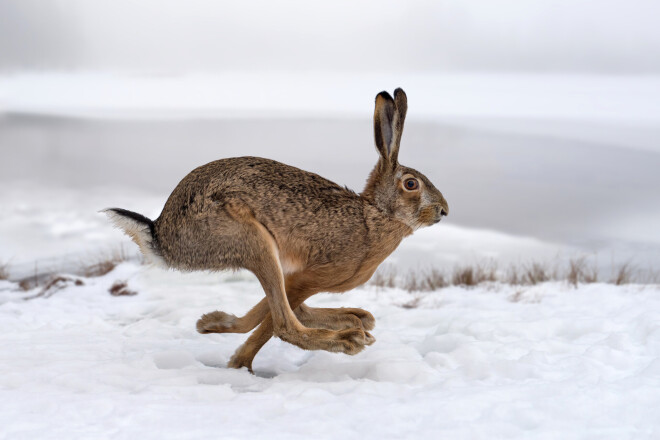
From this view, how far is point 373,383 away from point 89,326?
362 cm

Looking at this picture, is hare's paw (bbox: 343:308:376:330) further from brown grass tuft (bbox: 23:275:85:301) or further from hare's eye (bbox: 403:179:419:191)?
brown grass tuft (bbox: 23:275:85:301)

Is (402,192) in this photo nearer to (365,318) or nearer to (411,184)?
(411,184)

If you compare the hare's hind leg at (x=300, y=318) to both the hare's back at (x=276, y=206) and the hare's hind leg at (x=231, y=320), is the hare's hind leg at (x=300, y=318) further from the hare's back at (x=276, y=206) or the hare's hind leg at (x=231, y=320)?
the hare's back at (x=276, y=206)

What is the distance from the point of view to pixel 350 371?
233 inches

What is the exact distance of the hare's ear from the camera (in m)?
5.51

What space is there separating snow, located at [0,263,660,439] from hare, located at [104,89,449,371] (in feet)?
1.79

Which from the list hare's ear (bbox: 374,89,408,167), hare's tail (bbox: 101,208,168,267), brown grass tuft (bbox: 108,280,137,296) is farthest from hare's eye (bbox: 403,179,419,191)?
brown grass tuft (bbox: 108,280,137,296)

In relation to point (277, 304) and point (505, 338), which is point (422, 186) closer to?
point (277, 304)

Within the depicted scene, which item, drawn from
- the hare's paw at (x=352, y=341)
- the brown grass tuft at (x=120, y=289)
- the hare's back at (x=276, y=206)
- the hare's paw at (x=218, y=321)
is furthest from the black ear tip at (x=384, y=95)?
the brown grass tuft at (x=120, y=289)

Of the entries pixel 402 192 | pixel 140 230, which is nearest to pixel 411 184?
pixel 402 192

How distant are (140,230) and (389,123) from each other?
6.88ft

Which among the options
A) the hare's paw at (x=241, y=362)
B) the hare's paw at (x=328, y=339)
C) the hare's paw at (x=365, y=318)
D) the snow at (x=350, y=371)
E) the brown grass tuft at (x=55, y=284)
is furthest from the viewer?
the brown grass tuft at (x=55, y=284)

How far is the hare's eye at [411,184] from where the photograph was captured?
575cm

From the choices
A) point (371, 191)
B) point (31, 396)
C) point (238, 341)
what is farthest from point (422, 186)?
point (31, 396)
